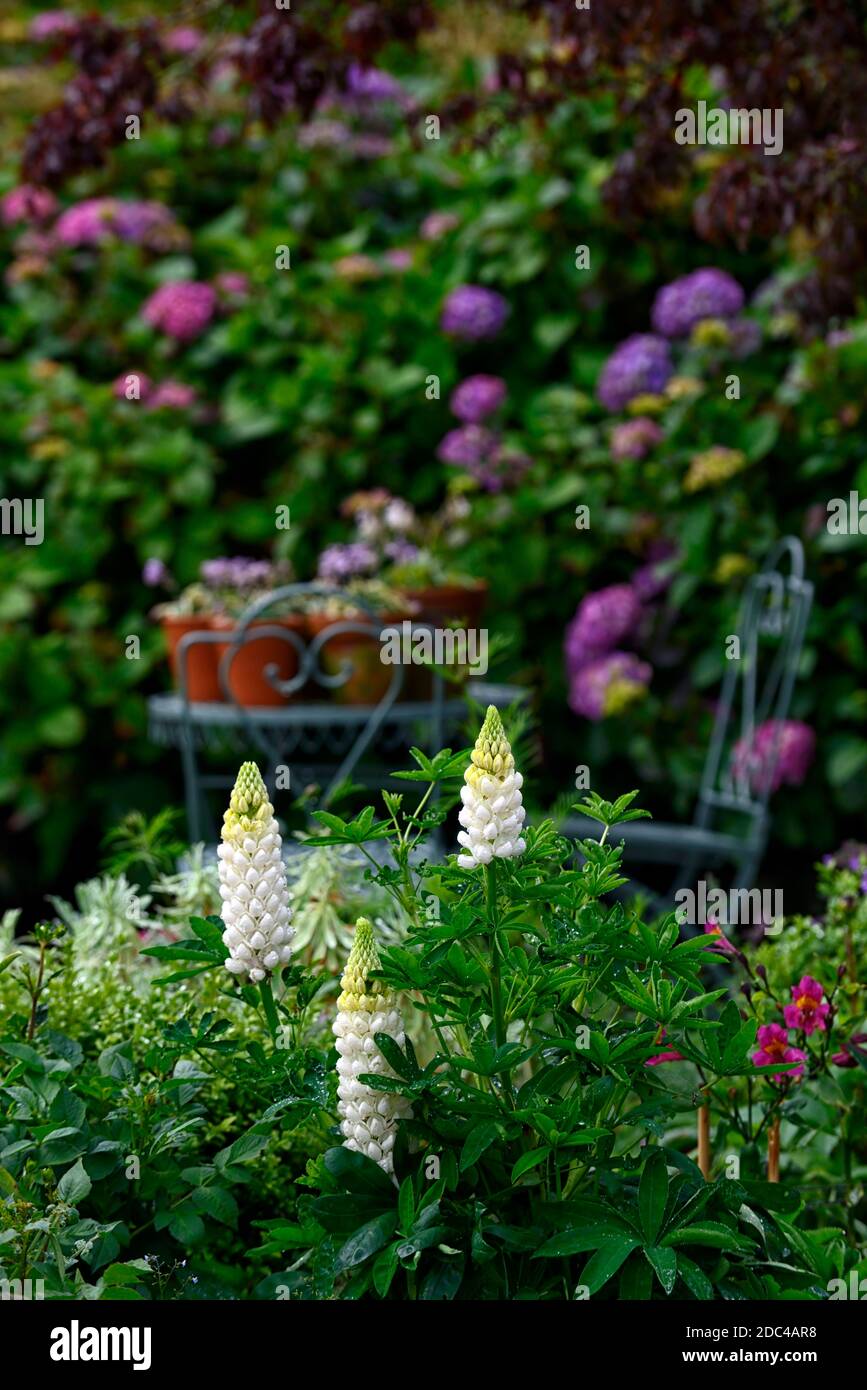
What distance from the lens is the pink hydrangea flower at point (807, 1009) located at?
1520 mm

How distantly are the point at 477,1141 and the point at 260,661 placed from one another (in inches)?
84.7

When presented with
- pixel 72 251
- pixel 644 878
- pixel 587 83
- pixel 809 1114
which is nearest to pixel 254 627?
pixel 587 83

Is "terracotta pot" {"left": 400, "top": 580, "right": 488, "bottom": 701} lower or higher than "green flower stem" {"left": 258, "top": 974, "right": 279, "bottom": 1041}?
higher

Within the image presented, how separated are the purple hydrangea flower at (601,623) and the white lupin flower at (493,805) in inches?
120

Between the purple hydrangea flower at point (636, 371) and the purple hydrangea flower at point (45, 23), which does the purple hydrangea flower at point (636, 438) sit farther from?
the purple hydrangea flower at point (45, 23)

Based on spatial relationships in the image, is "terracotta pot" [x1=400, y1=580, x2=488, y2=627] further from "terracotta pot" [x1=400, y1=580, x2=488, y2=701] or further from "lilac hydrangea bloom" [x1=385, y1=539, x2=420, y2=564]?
"lilac hydrangea bloom" [x1=385, y1=539, x2=420, y2=564]

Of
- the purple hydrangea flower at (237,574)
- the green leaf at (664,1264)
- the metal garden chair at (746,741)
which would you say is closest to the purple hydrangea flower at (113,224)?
the purple hydrangea flower at (237,574)

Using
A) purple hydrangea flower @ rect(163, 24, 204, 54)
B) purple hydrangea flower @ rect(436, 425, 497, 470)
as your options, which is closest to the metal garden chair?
purple hydrangea flower @ rect(436, 425, 497, 470)

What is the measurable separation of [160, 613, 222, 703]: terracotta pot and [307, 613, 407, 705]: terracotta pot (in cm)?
21

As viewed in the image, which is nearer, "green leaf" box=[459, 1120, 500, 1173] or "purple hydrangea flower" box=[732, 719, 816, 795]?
"green leaf" box=[459, 1120, 500, 1173]

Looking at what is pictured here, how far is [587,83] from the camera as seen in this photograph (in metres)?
2.84

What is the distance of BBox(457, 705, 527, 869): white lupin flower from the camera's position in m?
1.18

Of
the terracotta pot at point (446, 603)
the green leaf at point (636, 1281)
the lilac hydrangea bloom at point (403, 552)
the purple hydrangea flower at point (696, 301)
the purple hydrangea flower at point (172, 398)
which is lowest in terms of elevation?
the green leaf at point (636, 1281)

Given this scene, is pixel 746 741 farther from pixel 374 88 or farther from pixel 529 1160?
pixel 529 1160
